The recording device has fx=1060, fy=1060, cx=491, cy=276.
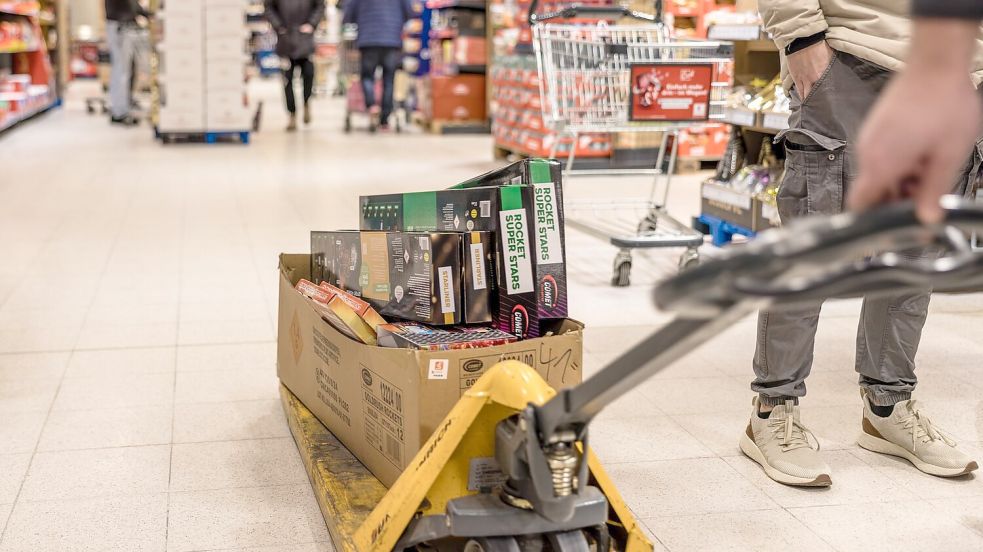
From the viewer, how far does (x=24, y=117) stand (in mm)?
11320

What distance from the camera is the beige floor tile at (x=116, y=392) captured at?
2.79m

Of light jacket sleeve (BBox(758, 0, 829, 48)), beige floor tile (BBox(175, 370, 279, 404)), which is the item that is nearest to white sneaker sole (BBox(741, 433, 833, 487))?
light jacket sleeve (BBox(758, 0, 829, 48))

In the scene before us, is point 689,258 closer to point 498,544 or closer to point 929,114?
point 498,544

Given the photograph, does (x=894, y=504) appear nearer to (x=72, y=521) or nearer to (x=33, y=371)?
(x=72, y=521)

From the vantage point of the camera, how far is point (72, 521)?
6.81 ft

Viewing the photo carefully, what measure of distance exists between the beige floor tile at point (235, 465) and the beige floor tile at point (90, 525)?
0.38ft

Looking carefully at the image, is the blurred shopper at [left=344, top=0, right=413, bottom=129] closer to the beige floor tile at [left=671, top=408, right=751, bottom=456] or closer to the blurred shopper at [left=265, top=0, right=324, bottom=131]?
the blurred shopper at [left=265, top=0, right=324, bottom=131]

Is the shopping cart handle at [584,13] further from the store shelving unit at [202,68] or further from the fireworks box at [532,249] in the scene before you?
the store shelving unit at [202,68]

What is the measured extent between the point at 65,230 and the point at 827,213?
426 cm

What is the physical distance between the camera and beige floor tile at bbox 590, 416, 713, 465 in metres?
2.45

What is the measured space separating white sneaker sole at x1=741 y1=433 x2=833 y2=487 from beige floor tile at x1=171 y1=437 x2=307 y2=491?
1.00m

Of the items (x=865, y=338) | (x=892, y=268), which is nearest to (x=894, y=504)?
(x=865, y=338)

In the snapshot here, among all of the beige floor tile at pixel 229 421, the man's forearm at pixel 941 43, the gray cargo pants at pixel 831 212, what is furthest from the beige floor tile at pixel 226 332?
the man's forearm at pixel 941 43

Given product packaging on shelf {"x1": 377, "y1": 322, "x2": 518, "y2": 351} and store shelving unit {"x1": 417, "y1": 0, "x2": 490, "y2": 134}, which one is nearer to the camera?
product packaging on shelf {"x1": 377, "y1": 322, "x2": 518, "y2": 351}
